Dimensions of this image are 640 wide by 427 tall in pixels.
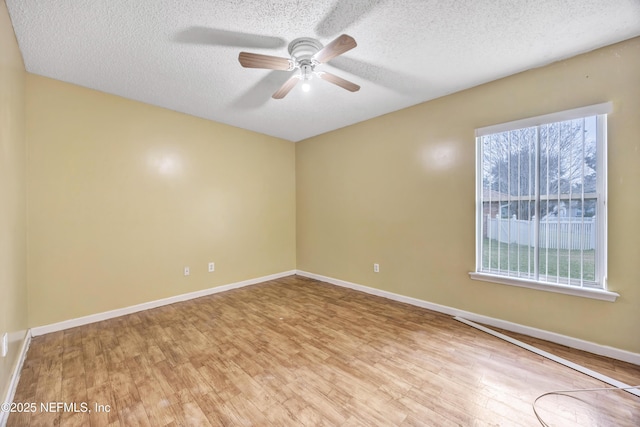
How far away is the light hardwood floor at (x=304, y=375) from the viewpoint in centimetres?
151

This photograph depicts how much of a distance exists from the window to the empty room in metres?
0.02

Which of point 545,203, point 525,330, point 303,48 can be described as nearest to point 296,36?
point 303,48

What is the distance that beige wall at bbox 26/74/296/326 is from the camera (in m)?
2.51

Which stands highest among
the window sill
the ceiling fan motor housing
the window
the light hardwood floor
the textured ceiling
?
the textured ceiling

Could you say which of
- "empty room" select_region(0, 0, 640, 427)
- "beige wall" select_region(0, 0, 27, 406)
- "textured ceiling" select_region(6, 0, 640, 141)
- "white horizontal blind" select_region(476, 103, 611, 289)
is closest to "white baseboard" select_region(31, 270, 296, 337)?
"empty room" select_region(0, 0, 640, 427)

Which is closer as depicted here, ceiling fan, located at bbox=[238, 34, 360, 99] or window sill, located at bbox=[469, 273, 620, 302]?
ceiling fan, located at bbox=[238, 34, 360, 99]

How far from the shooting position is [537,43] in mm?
2020

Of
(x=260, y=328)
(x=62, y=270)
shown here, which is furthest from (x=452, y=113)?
(x=62, y=270)

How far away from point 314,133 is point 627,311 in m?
4.09

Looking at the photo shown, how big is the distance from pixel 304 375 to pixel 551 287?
231cm

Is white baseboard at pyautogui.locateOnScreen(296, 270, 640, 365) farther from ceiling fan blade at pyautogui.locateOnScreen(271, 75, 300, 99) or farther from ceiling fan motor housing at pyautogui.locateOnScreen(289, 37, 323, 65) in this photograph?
ceiling fan motor housing at pyautogui.locateOnScreen(289, 37, 323, 65)

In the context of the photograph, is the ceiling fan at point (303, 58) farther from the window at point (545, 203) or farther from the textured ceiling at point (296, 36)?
the window at point (545, 203)

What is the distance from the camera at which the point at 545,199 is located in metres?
2.34

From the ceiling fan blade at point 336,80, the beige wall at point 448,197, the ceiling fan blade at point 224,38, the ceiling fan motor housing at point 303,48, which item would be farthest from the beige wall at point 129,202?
the ceiling fan blade at point 336,80
